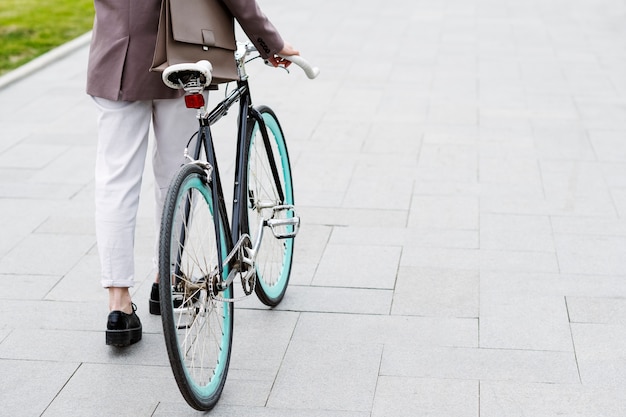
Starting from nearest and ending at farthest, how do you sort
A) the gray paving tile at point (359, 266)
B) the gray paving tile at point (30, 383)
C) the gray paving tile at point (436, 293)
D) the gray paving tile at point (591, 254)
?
the gray paving tile at point (30, 383), the gray paving tile at point (436, 293), the gray paving tile at point (359, 266), the gray paving tile at point (591, 254)

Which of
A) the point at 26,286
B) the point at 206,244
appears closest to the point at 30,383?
the point at 206,244

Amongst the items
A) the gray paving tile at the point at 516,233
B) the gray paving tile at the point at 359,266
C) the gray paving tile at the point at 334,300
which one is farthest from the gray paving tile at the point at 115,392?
the gray paving tile at the point at 516,233

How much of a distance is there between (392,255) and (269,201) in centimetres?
90

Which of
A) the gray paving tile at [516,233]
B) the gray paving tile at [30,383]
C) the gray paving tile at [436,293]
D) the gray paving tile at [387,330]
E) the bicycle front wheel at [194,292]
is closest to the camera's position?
the bicycle front wheel at [194,292]

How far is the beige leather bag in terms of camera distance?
3336 mm

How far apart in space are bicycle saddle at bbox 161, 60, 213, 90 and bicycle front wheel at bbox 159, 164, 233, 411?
27cm

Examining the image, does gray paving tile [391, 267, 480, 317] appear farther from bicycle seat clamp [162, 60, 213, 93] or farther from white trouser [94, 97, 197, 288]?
bicycle seat clamp [162, 60, 213, 93]

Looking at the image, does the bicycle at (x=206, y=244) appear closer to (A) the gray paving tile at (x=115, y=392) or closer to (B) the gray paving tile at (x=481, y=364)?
(A) the gray paving tile at (x=115, y=392)

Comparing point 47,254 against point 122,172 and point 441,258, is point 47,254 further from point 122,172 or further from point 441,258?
point 441,258

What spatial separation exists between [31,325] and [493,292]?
1981 mm

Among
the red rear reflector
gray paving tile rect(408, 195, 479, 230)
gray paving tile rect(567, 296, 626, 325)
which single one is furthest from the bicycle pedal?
gray paving tile rect(567, 296, 626, 325)

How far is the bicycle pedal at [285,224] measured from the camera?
416 centimetres

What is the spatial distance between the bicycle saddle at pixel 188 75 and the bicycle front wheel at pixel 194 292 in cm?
27

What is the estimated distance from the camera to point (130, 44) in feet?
11.8
